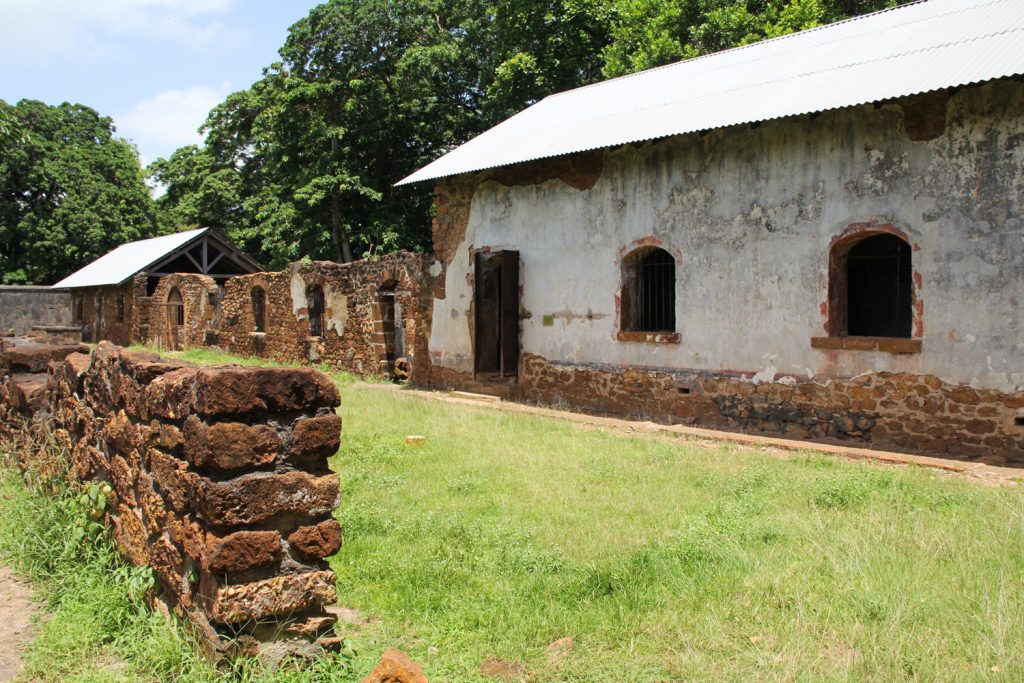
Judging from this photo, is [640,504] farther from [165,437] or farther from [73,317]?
[73,317]

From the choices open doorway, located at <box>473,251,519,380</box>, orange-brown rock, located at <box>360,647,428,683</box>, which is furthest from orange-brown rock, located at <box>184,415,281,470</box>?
open doorway, located at <box>473,251,519,380</box>

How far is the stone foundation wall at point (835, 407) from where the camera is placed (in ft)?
26.2

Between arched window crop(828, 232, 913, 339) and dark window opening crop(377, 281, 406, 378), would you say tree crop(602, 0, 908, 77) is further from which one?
dark window opening crop(377, 281, 406, 378)

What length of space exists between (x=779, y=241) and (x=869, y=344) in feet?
5.13

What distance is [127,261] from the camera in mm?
26969

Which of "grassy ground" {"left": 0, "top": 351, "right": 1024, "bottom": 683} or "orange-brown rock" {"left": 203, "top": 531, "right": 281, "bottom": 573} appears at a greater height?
"orange-brown rock" {"left": 203, "top": 531, "right": 281, "bottom": 573}

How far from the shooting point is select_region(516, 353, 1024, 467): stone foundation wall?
8.00m

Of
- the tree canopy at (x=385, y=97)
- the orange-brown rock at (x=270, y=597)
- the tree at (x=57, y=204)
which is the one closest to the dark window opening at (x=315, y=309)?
the tree canopy at (x=385, y=97)

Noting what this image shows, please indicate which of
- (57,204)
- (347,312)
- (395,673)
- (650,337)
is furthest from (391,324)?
(57,204)

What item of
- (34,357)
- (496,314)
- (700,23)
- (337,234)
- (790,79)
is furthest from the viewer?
(337,234)

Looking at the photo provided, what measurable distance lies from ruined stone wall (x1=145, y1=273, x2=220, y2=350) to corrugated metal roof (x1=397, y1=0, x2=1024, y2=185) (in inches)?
443

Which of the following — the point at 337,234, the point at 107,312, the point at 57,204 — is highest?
the point at 57,204

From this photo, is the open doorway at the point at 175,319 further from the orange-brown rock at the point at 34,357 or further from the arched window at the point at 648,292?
the orange-brown rock at the point at 34,357

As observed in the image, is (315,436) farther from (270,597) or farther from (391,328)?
(391,328)
